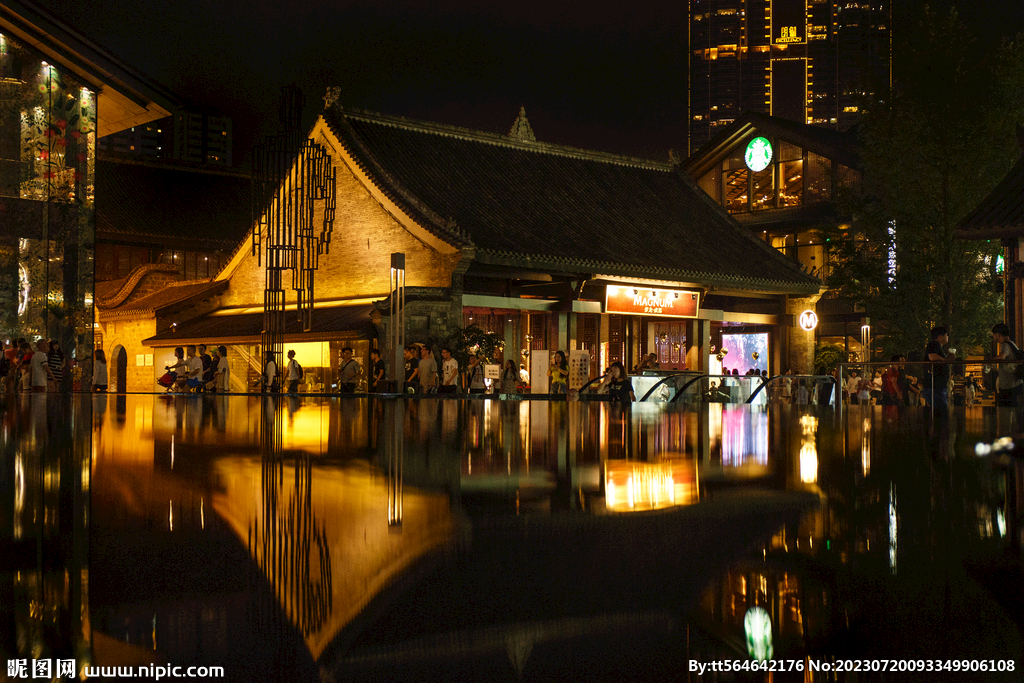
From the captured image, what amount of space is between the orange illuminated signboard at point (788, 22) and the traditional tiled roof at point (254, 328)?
130631 mm

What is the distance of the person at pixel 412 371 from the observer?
2314cm

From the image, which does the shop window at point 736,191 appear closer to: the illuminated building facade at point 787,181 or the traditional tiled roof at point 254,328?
the illuminated building facade at point 787,181

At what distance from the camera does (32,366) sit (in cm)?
2228

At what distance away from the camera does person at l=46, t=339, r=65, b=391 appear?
22.7 meters

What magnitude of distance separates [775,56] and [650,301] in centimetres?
12830

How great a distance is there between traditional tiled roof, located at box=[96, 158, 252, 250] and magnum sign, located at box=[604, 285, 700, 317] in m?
16.2

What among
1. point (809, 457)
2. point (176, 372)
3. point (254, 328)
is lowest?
point (809, 457)

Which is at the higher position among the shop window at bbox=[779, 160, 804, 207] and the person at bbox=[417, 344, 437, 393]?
the shop window at bbox=[779, 160, 804, 207]

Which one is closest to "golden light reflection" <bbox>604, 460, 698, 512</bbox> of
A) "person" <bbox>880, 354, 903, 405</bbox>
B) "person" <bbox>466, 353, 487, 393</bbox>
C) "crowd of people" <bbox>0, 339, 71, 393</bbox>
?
"person" <bbox>880, 354, 903, 405</bbox>

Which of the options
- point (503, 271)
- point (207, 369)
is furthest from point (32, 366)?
point (503, 271)

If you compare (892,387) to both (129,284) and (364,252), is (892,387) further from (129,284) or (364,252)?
(129,284)

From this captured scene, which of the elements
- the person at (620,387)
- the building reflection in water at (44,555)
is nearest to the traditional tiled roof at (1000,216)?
the person at (620,387)

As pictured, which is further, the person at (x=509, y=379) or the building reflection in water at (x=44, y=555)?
the person at (x=509, y=379)

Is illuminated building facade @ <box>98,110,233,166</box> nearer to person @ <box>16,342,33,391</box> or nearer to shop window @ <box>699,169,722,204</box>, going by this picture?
shop window @ <box>699,169,722,204</box>
